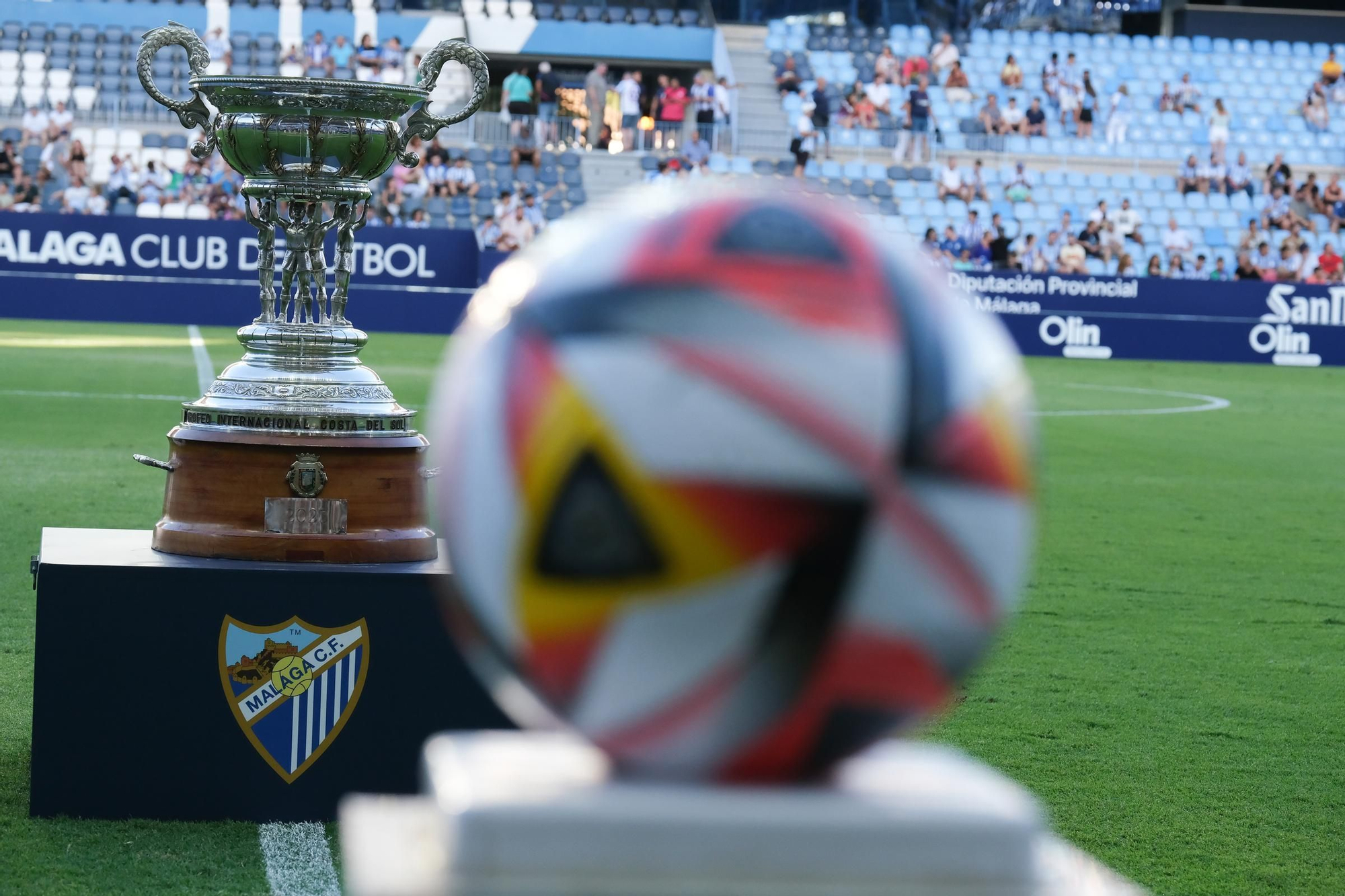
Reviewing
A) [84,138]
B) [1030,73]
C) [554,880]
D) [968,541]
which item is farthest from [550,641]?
[1030,73]

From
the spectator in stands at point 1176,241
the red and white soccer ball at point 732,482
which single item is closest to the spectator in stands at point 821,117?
the spectator in stands at point 1176,241

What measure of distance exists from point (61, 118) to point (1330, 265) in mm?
20624

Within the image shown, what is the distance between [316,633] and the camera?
4145mm

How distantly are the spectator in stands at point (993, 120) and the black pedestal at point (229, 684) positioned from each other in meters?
31.1

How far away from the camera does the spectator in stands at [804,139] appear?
3109cm

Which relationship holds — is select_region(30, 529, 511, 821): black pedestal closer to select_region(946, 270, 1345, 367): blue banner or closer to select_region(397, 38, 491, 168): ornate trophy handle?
select_region(397, 38, 491, 168): ornate trophy handle

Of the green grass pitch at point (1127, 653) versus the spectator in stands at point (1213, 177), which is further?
the spectator in stands at point (1213, 177)

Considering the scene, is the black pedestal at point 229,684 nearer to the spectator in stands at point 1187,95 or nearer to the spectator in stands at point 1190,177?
the spectator in stands at point 1190,177

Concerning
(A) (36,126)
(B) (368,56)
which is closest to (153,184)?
(A) (36,126)

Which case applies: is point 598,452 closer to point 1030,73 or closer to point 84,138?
point 84,138

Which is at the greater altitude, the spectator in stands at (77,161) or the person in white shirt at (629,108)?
the person in white shirt at (629,108)

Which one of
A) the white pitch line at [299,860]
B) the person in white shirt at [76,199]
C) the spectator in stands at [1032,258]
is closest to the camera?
the white pitch line at [299,860]

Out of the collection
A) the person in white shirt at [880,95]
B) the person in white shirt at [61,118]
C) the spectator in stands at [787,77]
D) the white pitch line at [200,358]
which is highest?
the spectator in stands at [787,77]

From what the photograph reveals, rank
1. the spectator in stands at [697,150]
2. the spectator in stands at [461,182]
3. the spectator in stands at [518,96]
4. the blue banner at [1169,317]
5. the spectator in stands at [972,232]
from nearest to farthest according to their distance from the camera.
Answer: the blue banner at [1169,317]
the spectator in stands at [972,232]
the spectator in stands at [461,182]
the spectator in stands at [697,150]
the spectator in stands at [518,96]
